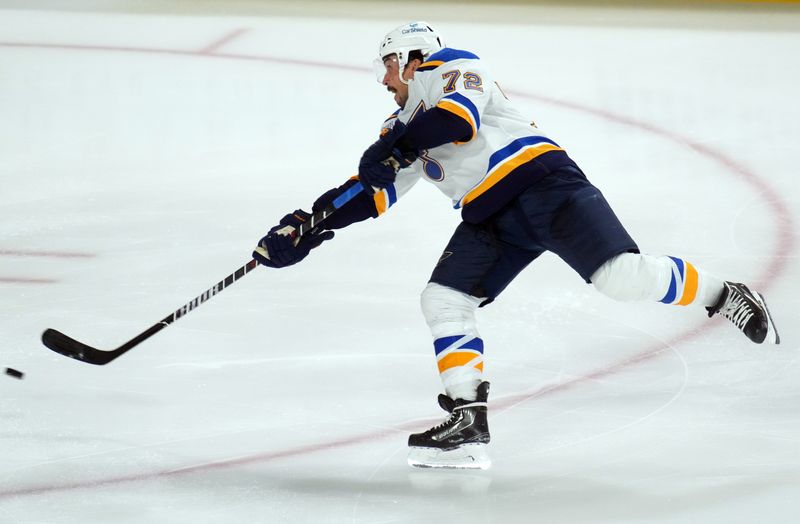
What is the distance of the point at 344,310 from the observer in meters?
3.66

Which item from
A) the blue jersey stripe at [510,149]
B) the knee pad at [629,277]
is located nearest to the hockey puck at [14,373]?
the blue jersey stripe at [510,149]

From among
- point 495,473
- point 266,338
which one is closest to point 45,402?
point 266,338

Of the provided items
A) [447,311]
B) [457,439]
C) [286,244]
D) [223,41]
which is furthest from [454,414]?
[223,41]

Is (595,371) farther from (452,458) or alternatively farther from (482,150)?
(482,150)

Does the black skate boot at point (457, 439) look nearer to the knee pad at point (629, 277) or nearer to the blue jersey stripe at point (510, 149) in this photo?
the knee pad at point (629, 277)

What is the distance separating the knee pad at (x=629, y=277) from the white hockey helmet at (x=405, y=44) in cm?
65

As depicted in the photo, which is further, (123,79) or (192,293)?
(123,79)

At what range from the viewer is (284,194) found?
185 inches

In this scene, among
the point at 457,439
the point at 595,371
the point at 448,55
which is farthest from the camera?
the point at 595,371

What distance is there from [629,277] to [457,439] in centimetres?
53

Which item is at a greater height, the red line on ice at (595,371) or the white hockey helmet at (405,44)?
the white hockey helmet at (405,44)

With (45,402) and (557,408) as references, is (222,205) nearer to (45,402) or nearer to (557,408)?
(45,402)

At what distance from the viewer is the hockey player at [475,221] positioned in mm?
2721

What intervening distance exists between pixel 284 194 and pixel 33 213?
3.06 feet
